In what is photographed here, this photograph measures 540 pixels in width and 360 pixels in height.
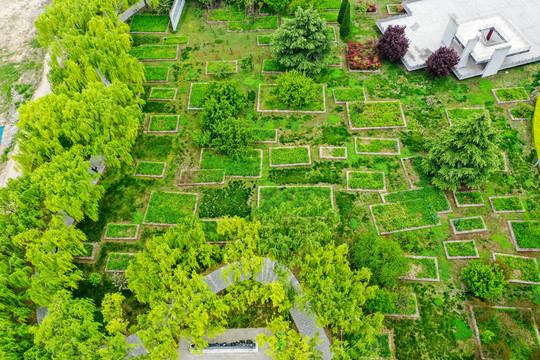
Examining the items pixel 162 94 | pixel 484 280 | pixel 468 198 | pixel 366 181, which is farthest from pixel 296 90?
pixel 484 280

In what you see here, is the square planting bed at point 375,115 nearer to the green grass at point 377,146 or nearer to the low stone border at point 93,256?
the green grass at point 377,146

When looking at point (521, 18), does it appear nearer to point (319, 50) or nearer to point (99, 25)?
point (319, 50)

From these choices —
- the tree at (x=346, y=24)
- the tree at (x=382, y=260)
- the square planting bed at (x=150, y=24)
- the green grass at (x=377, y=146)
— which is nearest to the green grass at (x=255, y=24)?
the tree at (x=346, y=24)

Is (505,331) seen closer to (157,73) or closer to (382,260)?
(382,260)

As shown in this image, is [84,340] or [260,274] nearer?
[84,340]

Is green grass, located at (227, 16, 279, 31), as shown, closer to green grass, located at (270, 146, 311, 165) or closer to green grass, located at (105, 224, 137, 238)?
green grass, located at (270, 146, 311, 165)

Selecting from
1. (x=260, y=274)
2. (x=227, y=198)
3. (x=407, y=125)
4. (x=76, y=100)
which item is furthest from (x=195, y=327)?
(x=407, y=125)
